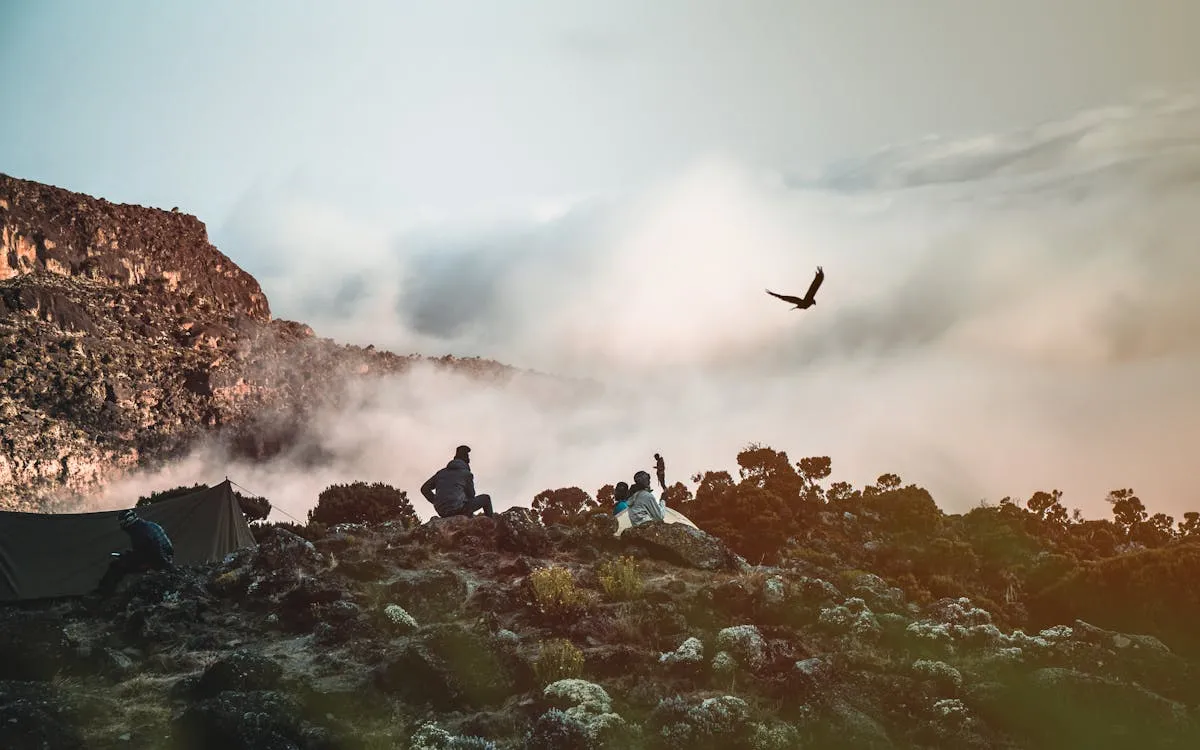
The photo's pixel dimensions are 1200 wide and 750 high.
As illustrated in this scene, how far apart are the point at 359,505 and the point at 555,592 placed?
54.1 feet

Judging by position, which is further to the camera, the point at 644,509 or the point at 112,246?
the point at 112,246

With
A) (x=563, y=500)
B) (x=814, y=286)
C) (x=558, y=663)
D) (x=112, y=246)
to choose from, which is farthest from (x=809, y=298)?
(x=112, y=246)

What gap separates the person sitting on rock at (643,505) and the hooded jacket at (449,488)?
4.30 m

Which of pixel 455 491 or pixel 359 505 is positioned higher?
pixel 359 505

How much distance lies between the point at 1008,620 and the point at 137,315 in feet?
284

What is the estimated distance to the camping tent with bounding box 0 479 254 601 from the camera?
15.6 m

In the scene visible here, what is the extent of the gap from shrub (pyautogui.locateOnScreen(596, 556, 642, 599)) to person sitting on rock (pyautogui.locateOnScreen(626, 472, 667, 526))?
2.64 m

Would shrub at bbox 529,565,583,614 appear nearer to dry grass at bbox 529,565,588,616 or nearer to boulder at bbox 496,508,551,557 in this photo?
dry grass at bbox 529,565,588,616

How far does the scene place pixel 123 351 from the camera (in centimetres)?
7544

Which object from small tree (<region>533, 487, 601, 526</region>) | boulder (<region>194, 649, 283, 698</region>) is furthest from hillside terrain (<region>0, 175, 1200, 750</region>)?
small tree (<region>533, 487, 601, 526</region>)

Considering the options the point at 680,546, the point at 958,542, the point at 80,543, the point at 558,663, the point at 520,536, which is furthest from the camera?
the point at 958,542

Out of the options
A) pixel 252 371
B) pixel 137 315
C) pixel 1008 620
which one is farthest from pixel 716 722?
pixel 252 371

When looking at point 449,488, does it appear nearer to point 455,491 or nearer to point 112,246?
point 455,491

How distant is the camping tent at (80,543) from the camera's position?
51.3ft
